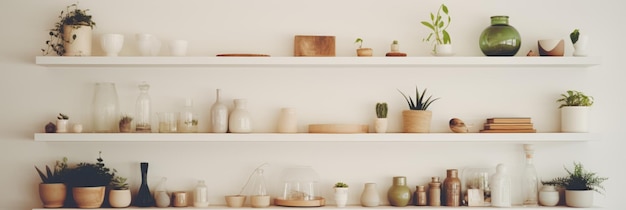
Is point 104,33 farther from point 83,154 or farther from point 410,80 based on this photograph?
point 410,80

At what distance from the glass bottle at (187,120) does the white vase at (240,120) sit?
187 mm

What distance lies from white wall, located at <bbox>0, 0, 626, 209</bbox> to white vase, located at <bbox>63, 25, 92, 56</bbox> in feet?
0.49

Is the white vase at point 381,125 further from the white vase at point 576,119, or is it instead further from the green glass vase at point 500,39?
the white vase at point 576,119

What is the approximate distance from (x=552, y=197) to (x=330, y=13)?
150 centimetres

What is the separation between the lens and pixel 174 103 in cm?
411

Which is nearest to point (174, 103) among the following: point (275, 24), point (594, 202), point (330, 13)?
point (275, 24)

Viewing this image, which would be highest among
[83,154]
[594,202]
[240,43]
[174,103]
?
[240,43]

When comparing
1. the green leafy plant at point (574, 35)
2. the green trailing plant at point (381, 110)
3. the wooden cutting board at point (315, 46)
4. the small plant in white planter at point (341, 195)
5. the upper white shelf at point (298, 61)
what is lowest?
the small plant in white planter at point (341, 195)

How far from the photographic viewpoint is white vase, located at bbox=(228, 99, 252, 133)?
156 inches

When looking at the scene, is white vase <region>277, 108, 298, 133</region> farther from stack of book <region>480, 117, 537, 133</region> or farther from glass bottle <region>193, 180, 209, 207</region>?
stack of book <region>480, 117, 537, 133</region>

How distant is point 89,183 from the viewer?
155 inches

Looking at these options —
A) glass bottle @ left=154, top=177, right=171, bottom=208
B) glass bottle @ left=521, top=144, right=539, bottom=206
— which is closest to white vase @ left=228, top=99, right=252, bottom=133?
glass bottle @ left=154, top=177, right=171, bottom=208

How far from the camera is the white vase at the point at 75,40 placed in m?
3.94

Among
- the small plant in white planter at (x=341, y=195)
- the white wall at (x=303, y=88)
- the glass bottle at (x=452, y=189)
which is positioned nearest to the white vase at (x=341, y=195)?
the small plant in white planter at (x=341, y=195)
